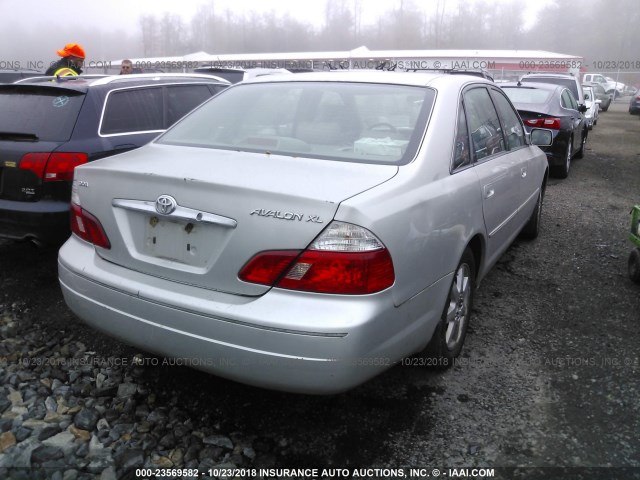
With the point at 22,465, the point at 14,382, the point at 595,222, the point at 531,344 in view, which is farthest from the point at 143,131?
the point at 595,222

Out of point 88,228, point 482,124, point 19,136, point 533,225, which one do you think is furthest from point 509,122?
point 19,136

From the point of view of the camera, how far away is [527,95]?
28.7 feet

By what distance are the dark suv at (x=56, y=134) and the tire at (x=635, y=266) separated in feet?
13.3

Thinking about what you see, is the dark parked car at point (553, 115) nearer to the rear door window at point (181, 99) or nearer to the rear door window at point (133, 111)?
the rear door window at point (181, 99)

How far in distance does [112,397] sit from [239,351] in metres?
1.05

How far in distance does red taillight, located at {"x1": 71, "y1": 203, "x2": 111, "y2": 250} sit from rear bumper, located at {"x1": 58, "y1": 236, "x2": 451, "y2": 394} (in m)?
0.17

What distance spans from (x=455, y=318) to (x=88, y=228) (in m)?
1.97

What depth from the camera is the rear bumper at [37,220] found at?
3652 millimetres

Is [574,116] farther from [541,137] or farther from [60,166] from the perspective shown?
[60,166]

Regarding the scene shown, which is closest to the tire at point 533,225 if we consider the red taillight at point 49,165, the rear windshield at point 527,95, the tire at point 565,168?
the tire at point 565,168

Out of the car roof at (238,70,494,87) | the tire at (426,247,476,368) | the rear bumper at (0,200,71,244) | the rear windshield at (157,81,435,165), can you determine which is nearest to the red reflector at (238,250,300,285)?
the rear windshield at (157,81,435,165)

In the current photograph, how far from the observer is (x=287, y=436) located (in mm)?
2438

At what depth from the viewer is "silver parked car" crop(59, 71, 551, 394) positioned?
201 centimetres

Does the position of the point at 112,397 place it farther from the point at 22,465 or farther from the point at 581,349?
the point at 581,349
